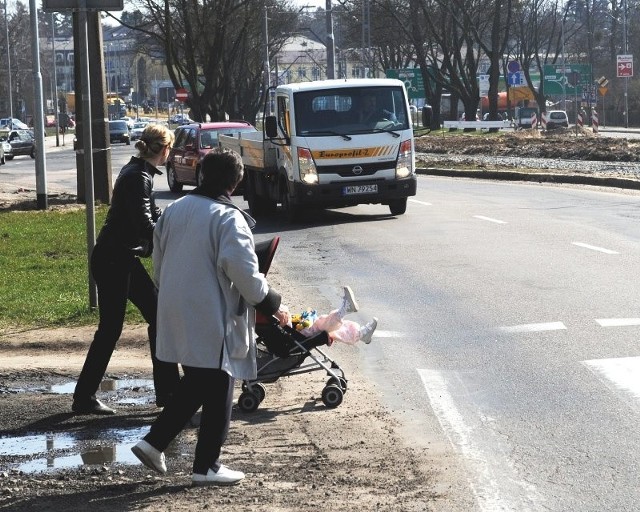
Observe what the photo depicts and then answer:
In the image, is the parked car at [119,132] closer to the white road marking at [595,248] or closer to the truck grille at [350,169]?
the truck grille at [350,169]

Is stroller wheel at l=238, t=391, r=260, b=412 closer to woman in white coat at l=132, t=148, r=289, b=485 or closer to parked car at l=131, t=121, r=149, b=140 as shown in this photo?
woman in white coat at l=132, t=148, r=289, b=485

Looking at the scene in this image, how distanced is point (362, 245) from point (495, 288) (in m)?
5.03

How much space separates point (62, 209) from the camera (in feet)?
80.3

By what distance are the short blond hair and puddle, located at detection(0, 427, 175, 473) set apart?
1.53 m

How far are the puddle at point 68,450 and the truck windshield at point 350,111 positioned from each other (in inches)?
565

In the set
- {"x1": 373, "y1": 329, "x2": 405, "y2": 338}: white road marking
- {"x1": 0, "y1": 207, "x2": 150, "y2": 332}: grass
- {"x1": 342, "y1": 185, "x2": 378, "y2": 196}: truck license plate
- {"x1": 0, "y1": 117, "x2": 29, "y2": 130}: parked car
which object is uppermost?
{"x1": 0, "y1": 117, "x2": 29, "y2": 130}: parked car

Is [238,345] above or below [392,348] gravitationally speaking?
above

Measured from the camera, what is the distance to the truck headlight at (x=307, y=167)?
68.9 feet

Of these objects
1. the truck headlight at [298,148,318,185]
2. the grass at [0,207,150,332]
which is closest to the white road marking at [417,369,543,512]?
the grass at [0,207,150,332]

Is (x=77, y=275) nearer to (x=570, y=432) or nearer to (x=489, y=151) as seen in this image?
(x=570, y=432)

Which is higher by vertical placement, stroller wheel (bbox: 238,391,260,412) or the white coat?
the white coat

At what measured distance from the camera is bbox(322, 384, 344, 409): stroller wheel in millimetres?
7684

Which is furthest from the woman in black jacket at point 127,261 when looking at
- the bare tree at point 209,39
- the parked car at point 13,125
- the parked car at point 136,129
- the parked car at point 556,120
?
the parked car at point 136,129

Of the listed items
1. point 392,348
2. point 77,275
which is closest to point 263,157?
point 77,275
